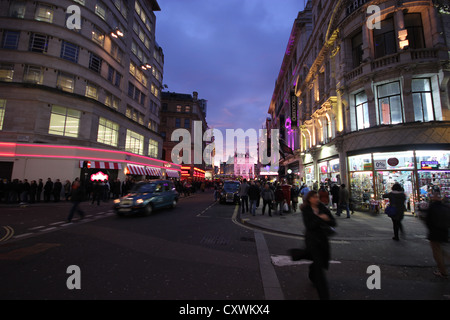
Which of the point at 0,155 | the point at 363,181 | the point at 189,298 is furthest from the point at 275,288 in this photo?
the point at 0,155

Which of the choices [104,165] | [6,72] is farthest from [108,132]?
[6,72]

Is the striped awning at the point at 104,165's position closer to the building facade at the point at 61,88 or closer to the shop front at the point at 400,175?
the building facade at the point at 61,88

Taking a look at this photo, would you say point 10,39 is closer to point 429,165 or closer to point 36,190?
point 36,190

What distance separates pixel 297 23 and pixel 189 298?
119 feet

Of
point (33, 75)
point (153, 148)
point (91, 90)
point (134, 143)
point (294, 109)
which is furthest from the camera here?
point (153, 148)

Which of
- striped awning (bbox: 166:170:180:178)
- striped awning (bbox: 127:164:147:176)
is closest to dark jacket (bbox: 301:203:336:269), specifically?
striped awning (bbox: 127:164:147:176)

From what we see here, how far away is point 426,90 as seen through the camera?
1312cm

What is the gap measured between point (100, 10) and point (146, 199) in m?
25.9

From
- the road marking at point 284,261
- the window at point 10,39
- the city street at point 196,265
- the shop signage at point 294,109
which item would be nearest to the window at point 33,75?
the window at point 10,39

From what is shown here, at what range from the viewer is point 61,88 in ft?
65.9

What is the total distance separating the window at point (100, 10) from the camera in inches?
922

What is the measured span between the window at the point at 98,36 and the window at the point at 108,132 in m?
9.01

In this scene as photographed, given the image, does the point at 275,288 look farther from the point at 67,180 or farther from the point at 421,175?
the point at 67,180

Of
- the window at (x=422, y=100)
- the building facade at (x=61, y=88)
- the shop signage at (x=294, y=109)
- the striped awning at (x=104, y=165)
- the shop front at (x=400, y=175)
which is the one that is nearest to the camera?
the shop front at (x=400, y=175)
